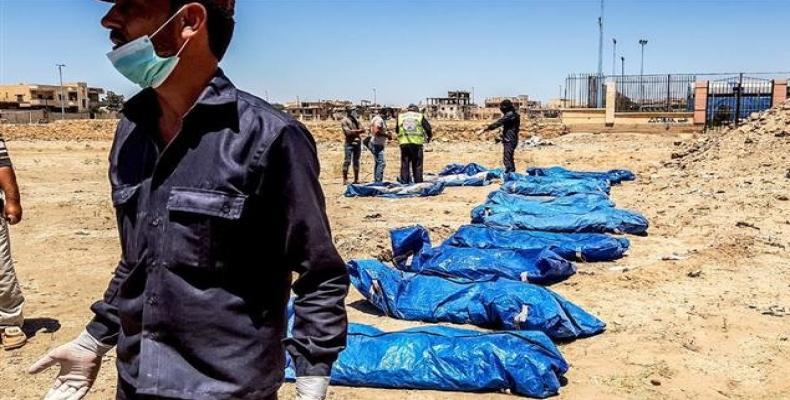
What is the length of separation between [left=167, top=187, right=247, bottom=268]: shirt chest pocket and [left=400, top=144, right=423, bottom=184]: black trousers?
1077 cm

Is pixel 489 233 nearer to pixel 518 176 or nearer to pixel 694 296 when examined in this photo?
pixel 694 296

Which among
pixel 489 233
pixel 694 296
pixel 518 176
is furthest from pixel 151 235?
pixel 518 176

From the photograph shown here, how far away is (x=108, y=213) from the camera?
1042cm

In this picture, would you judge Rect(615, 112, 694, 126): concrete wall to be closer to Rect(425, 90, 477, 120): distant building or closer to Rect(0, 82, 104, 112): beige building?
Rect(425, 90, 477, 120): distant building

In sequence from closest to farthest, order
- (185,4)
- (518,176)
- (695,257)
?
(185,4)
(695,257)
(518,176)

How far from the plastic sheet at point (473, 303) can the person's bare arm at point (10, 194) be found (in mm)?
2493

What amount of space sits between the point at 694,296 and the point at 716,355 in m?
1.37

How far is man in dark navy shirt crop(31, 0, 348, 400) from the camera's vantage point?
153cm

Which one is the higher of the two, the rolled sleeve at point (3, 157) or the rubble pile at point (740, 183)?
the rolled sleeve at point (3, 157)

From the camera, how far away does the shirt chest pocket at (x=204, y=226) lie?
1.51 meters

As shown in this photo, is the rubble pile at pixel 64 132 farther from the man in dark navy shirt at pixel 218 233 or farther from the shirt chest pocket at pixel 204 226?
the shirt chest pocket at pixel 204 226

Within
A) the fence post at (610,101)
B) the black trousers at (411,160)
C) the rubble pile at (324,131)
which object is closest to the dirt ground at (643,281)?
the black trousers at (411,160)

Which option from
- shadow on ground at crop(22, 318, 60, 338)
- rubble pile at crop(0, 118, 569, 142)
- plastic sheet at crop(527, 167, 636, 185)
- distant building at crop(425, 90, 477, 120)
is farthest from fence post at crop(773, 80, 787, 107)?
distant building at crop(425, 90, 477, 120)

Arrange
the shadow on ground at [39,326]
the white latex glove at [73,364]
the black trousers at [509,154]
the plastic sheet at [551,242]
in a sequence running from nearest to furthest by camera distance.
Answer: the white latex glove at [73,364]
the shadow on ground at [39,326]
the plastic sheet at [551,242]
the black trousers at [509,154]
